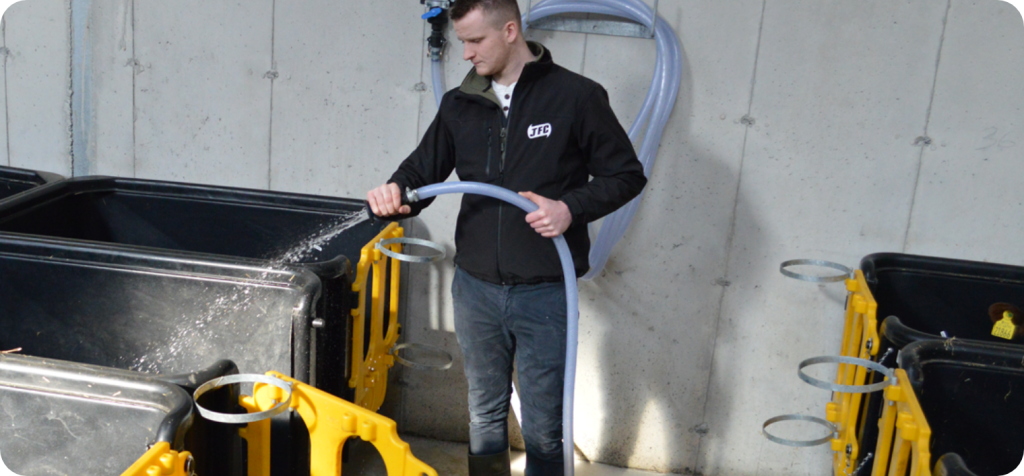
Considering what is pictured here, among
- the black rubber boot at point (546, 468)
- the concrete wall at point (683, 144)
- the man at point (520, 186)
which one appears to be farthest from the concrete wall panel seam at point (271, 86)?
the black rubber boot at point (546, 468)

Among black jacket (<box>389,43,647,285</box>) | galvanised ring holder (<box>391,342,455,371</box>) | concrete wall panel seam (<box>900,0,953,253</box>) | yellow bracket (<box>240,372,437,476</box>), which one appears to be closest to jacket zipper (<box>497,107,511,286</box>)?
black jacket (<box>389,43,647,285</box>)

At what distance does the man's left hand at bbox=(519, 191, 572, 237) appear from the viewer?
1.63 metres

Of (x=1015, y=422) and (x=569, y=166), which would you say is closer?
(x=1015, y=422)

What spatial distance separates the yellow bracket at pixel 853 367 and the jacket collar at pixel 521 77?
0.92m

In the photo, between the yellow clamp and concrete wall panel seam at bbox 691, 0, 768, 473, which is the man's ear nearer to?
concrete wall panel seam at bbox 691, 0, 768, 473

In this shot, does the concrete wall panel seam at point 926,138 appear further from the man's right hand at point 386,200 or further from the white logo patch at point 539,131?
the man's right hand at point 386,200

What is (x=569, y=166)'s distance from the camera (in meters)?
1.79

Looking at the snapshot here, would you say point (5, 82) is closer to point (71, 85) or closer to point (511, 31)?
point (71, 85)

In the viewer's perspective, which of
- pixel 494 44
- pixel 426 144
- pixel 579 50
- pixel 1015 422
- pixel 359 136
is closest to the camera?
pixel 1015 422

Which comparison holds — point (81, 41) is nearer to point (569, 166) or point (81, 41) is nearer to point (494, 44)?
point (494, 44)

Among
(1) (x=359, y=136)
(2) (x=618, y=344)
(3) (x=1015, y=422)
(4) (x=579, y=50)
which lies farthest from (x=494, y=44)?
(3) (x=1015, y=422)

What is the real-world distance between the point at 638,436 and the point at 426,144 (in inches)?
47.7

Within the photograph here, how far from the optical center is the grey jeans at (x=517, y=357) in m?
1.82

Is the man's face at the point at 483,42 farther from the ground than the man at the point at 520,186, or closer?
farther from the ground
